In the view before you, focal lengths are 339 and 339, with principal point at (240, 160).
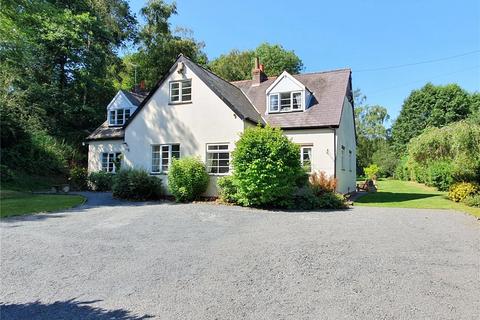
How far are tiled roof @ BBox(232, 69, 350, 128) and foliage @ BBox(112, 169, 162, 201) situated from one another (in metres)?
7.36

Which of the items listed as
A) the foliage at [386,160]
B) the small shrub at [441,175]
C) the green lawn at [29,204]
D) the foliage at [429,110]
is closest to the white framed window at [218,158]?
the green lawn at [29,204]

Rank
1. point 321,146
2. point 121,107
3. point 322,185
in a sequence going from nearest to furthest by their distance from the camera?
point 322,185 < point 321,146 < point 121,107

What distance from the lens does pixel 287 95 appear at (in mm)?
19859

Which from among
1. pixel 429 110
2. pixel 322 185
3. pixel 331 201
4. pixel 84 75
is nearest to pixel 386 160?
pixel 429 110

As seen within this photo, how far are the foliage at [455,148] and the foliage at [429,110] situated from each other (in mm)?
29110

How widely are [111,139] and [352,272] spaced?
20813mm

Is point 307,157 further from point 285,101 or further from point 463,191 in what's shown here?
point 463,191

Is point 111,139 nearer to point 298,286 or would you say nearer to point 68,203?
point 68,203

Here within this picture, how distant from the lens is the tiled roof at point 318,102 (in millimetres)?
18109

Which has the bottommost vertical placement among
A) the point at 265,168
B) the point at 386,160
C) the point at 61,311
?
the point at 61,311

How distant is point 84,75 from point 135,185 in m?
16.0

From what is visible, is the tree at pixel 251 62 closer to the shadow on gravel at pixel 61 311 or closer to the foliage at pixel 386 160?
the foliage at pixel 386 160

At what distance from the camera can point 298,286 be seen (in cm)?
Answer: 571

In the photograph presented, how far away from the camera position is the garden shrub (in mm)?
16422
